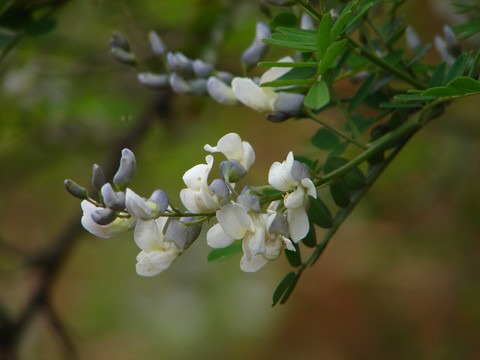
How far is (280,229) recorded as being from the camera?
20.0 inches

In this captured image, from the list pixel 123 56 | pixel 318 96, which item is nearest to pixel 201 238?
pixel 123 56

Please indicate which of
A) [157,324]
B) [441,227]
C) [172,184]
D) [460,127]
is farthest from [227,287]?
[460,127]

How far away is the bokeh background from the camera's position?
1487 millimetres

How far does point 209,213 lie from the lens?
0.51 meters

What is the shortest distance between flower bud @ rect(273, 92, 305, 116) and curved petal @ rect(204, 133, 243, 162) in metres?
0.08

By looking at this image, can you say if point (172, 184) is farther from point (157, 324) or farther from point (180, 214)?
point (180, 214)

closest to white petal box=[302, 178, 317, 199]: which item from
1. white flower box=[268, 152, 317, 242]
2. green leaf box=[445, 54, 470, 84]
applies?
white flower box=[268, 152, 317, 242]

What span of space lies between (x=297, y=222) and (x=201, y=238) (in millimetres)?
2336

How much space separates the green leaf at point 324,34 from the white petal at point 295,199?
140 mm

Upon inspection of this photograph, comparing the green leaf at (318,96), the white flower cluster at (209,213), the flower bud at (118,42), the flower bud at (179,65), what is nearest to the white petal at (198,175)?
the white flower cluster at (209,213)

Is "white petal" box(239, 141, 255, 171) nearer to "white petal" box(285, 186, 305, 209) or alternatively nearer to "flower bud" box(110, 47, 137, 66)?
"white petal" box(285, 186, 305, 209)

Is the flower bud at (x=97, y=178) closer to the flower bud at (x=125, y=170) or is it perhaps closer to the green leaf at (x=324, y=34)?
the flower bud at (x=125, y=170)

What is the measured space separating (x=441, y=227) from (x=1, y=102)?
64.9 inches

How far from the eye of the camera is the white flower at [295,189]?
0.50 metres
